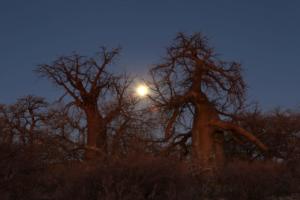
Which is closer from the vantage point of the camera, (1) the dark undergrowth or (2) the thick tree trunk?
(1) the dark undergrowth

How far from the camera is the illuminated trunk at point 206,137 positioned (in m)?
15.5

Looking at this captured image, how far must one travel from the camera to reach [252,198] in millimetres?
9125

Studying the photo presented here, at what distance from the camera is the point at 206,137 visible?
15617mm

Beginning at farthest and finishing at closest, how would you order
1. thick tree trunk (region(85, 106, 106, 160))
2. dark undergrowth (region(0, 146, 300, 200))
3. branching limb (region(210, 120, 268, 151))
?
thick tree trunk (region(85, 106, 106, 160)), branching limb (region(210, 120, 268, 151)), dark undergrowth (region(0, 146, 300, 200))

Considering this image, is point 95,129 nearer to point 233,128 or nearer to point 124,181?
point 233,128

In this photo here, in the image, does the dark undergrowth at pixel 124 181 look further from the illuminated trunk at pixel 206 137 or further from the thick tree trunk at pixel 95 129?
the thick tree trunk at pixel 95 129

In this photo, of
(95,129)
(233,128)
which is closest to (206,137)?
(233,128)

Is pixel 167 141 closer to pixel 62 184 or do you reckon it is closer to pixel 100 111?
pixel 100 111

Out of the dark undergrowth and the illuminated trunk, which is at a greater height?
the illuminated trunk

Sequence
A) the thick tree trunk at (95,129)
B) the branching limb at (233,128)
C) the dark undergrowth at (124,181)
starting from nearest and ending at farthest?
the dark undergrowth at (124,181), the branching limb at (233,128), the thick tree trunk at (95,129)

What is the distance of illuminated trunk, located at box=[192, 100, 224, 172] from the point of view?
15523 millimetres

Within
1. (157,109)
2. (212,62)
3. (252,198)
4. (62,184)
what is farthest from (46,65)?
(252,198)

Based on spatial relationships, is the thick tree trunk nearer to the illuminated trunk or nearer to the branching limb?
the illuminated trunk

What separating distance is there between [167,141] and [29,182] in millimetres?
8424
